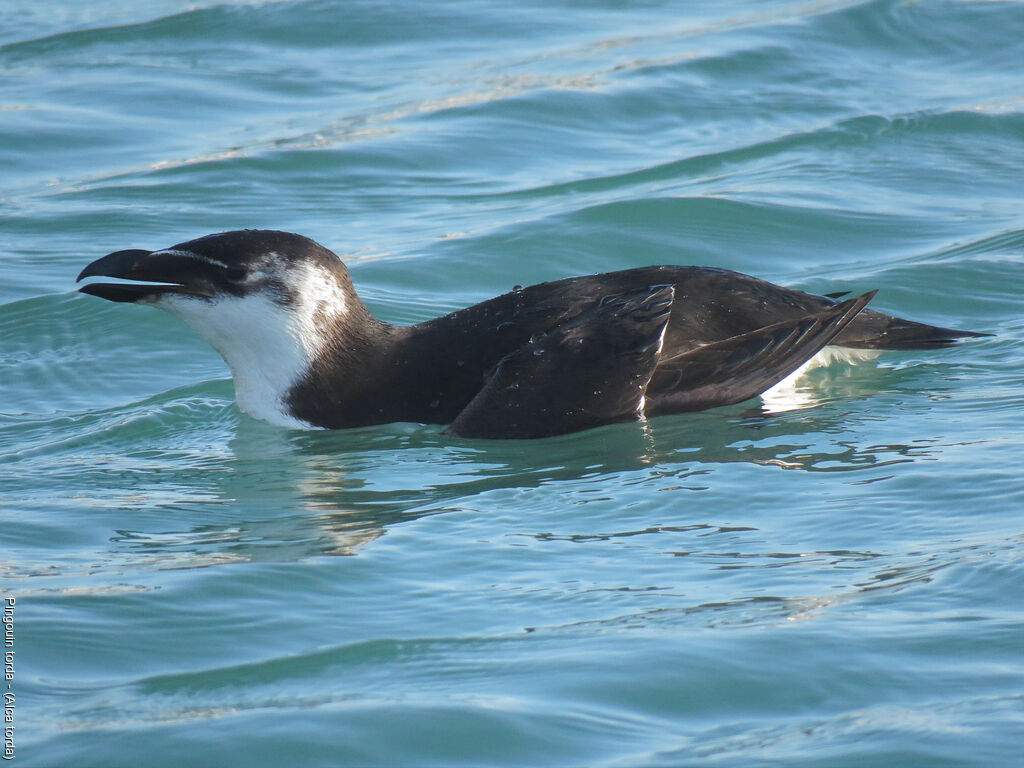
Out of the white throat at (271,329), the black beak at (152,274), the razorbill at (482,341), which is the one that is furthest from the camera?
the white throat at (271,329)

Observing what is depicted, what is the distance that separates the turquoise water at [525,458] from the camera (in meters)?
4.52

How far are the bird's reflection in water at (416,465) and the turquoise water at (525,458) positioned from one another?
2cm

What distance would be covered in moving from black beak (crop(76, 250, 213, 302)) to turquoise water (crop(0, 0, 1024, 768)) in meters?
0.78

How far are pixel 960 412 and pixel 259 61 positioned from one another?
943cm

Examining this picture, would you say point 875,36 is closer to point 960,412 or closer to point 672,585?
point 960,412

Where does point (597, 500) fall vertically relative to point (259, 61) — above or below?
below

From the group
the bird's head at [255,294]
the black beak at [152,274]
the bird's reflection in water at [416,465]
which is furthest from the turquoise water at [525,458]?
the black beak at [152,274]

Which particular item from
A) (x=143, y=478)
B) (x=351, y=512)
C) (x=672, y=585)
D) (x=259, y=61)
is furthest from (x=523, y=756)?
(x=259, y=61)

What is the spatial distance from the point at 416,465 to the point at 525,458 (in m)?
0.49

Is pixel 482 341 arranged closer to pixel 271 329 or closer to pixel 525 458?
pixel 525 458

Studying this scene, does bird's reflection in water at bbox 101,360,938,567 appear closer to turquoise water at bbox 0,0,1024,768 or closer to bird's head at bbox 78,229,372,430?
turquoise water at bbox 0,0,1024,768

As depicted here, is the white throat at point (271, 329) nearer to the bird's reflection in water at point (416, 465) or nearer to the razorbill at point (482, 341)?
the razorbill at point (482, 341)

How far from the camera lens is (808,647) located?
4727mm

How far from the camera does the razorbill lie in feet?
22.3
